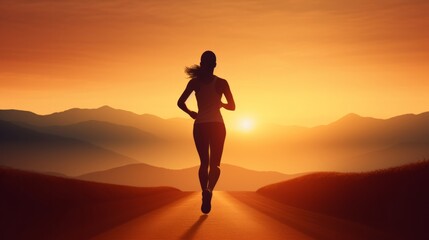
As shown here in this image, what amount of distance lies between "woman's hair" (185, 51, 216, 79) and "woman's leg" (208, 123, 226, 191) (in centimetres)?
120

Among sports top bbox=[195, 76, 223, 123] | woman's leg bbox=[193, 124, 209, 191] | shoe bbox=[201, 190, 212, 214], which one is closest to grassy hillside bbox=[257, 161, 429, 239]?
shoe bbox=[201, 190, 212, 214]

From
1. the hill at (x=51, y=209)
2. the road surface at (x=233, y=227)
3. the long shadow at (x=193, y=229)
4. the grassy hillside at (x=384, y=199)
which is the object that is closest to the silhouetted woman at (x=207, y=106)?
the long shadow at (x=193, y=229)

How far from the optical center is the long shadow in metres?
11.3

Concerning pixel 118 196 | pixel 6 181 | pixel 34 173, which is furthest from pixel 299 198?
pixel 6 181

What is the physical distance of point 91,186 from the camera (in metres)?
23.9

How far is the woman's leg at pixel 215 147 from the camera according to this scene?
14.4 meters

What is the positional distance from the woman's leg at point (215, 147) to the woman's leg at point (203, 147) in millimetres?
114

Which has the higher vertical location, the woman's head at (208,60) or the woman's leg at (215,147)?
the woman's head at (208,60)

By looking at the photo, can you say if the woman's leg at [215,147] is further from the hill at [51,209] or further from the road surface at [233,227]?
the hill at [51,209]

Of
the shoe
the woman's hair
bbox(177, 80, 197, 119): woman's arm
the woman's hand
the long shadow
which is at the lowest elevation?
the long shadow

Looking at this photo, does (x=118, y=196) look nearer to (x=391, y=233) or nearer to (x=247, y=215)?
(x=247, y=215)

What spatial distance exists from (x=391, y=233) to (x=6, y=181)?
32.2 feet

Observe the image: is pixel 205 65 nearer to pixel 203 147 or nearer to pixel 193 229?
pixel 203 147

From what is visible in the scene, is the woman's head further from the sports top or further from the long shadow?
the long shadow
